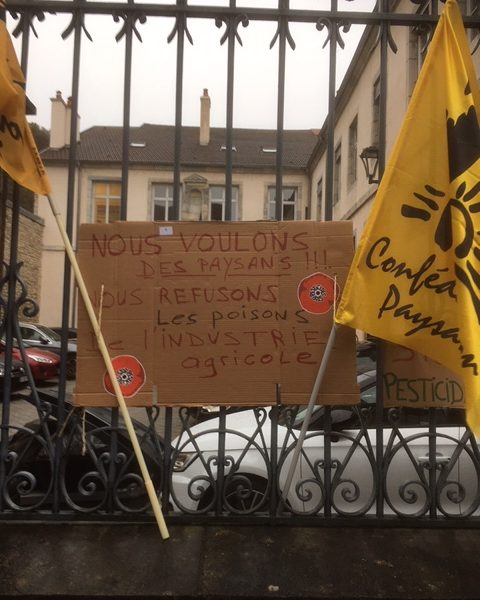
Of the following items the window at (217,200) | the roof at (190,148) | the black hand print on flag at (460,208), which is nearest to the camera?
the black hand print on flag at (460,208)

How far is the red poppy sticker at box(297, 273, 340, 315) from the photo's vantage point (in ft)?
8.89

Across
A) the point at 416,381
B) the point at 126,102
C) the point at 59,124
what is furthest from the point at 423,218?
the point at 59,124

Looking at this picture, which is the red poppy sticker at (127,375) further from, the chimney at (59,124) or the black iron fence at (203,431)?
the chimney at (59,124)

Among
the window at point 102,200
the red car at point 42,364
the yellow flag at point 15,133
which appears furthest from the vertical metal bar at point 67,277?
the window at point 102,200

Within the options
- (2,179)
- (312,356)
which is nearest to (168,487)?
(312,356)

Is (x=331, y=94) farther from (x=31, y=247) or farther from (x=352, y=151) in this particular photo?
(x=31, y=247)

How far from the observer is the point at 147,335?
272 cm

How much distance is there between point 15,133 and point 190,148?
86.0ft

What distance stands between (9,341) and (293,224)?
1.54 metres

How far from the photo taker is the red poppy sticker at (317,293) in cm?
271

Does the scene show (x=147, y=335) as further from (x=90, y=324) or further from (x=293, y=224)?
(x=293, y=224)

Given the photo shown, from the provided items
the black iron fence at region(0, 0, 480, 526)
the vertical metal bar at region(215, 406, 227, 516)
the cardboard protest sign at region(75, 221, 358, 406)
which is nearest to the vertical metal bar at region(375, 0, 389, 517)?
the black iron fence at region(0, 0, 480, 526)

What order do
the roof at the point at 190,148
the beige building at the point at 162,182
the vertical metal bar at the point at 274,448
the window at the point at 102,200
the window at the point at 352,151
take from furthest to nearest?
the roof at the point at 190,148, the window at the point at 102,200, the beige building at the point at 162,182, the window at the point at 352,151, the vertical metal bar at the point at 274,448

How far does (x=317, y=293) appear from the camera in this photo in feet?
8.92
